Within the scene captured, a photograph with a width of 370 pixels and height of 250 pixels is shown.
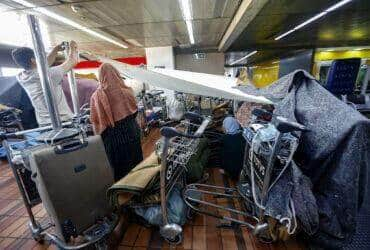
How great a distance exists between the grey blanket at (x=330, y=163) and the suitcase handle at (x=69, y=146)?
4.23ft

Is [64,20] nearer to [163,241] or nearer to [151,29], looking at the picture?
[151,29]

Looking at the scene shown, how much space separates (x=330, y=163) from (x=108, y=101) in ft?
5.53

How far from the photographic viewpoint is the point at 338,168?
1201 millimetres

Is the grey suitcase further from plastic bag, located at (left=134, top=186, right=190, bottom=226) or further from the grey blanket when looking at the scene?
the grey blanket

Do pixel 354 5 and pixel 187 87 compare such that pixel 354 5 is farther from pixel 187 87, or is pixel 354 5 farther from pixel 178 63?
pixel 178 63

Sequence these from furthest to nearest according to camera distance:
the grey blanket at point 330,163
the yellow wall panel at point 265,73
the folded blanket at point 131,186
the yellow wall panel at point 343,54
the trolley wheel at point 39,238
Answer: the yellow wall panel at point 265,73
the yellow wall panel at point 343,54
the trolley wheel at point 39,238
the folded blanket at point 131,186
the grey blanket at point 330,163

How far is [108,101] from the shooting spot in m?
1.69

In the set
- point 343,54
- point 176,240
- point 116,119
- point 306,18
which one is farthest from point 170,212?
point 343,54

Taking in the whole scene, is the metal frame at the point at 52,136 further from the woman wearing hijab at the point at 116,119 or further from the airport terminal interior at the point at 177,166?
the woman wearing hijab at the point at 116,119

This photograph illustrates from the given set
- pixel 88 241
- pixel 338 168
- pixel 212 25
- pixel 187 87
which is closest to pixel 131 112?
pixel 187 87

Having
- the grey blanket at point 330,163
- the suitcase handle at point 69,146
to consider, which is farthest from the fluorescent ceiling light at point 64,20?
the grey blanket at point 330,163

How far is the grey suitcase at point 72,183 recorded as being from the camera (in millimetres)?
1158

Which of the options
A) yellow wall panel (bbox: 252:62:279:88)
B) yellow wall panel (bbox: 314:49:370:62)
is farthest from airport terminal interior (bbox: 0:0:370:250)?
yellow wall panel (bbox: 252:62:279:88)

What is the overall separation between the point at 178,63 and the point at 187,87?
837 cm
